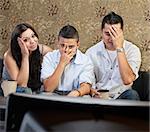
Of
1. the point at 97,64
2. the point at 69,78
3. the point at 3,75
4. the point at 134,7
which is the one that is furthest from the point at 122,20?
the point at 3,75

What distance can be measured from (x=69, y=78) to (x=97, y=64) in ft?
0.67

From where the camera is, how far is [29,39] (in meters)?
2.06

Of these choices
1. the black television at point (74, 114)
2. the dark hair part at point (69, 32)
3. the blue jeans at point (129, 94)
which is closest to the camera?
the black television at point (74, 114)

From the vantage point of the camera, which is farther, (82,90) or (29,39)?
(29,39)

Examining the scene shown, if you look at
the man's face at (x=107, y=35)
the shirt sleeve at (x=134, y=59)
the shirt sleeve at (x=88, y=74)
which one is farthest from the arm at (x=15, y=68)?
the shirt sleeve at (x=134, y=59)

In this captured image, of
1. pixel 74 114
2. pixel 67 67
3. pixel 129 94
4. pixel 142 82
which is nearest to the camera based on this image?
pixel 74 114

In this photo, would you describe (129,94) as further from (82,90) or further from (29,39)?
(29,39)

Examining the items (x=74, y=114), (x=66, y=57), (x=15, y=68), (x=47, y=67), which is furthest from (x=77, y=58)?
(x=74, y=114)

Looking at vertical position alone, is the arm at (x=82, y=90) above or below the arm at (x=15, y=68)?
below

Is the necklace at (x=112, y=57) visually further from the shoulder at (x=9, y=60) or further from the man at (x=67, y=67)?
the shoulder at (x=9, y=60)

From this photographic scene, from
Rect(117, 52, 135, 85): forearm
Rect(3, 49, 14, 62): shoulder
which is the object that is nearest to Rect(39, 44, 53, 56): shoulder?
Rect(3, 49, 14, 62): shoulder

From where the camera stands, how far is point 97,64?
6.52 ft

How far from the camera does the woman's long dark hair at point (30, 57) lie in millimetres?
1992

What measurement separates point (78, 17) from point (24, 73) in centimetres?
51
